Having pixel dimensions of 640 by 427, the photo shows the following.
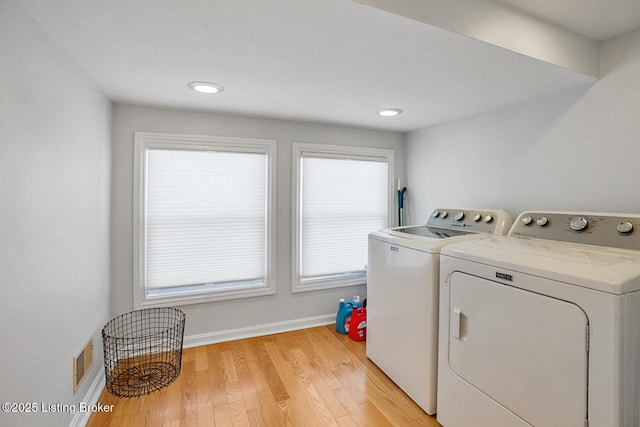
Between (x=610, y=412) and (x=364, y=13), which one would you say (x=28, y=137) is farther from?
(x=610, y=412)

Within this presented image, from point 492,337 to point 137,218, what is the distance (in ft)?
7.85

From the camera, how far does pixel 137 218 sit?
7.38 feet

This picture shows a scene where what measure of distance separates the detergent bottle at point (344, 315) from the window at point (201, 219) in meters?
0.65

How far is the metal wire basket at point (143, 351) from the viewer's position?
1.94 metres

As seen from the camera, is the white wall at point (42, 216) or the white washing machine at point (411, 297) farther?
the white washing machine at point (411, 297)

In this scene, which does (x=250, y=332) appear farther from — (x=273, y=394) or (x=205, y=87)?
(x=205, y=87)

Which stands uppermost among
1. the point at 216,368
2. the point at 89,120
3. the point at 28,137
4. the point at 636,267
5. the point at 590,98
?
the point at 590,98

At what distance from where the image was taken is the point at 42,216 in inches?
48.4

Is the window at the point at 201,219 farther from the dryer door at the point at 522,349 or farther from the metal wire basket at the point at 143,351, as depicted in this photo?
the dryer door at the point at 522,349

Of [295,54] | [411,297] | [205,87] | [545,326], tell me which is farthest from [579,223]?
[205,87]

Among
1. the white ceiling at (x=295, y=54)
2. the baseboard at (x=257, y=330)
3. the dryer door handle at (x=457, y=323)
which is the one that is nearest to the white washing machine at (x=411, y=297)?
the dryer door handle at (x=457, y=323)

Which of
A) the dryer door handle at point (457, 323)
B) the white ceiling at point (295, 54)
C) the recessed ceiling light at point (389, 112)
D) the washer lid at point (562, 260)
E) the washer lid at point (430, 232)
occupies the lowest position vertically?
the dryer door handle at point (457, 323)

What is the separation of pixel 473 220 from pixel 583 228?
673mm

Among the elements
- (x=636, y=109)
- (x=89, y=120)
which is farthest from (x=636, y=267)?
(x=89, y=120)
